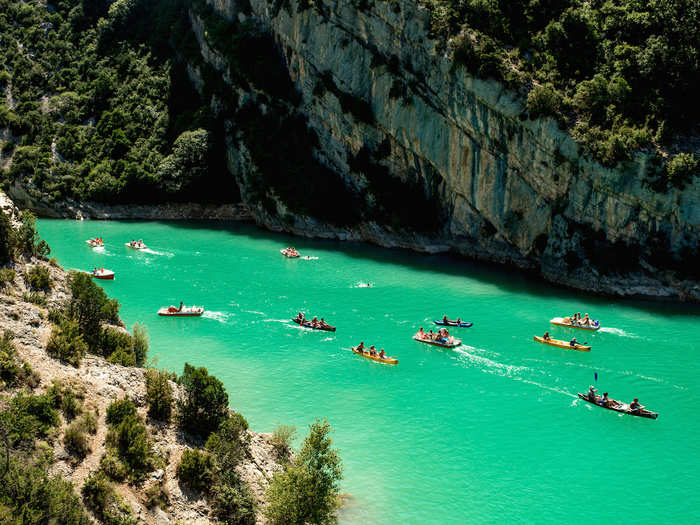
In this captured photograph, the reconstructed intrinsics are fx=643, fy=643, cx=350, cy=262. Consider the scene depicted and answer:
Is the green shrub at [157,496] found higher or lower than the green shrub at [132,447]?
lower

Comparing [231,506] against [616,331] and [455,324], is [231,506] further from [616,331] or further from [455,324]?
[616,331]

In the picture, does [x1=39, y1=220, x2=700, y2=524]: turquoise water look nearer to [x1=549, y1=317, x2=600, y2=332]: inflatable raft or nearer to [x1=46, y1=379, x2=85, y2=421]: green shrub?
[x1=549, y1=317, x2=600, y2=332]: inflatable raft

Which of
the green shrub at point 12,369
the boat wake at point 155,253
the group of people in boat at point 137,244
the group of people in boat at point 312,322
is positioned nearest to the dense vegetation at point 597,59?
the group of people in boat at point 312,322

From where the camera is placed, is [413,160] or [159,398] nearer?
[159,398]

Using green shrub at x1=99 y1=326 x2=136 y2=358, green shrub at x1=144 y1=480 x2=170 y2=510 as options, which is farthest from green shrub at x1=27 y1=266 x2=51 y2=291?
green shrub at x1=144 y1=480 x2=170 y2=510

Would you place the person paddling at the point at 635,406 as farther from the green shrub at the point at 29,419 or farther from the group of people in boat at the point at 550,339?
the green shrub at the point at 29,419

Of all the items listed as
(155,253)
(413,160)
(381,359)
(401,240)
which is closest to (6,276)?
(381,359)

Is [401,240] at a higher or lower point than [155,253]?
higher
